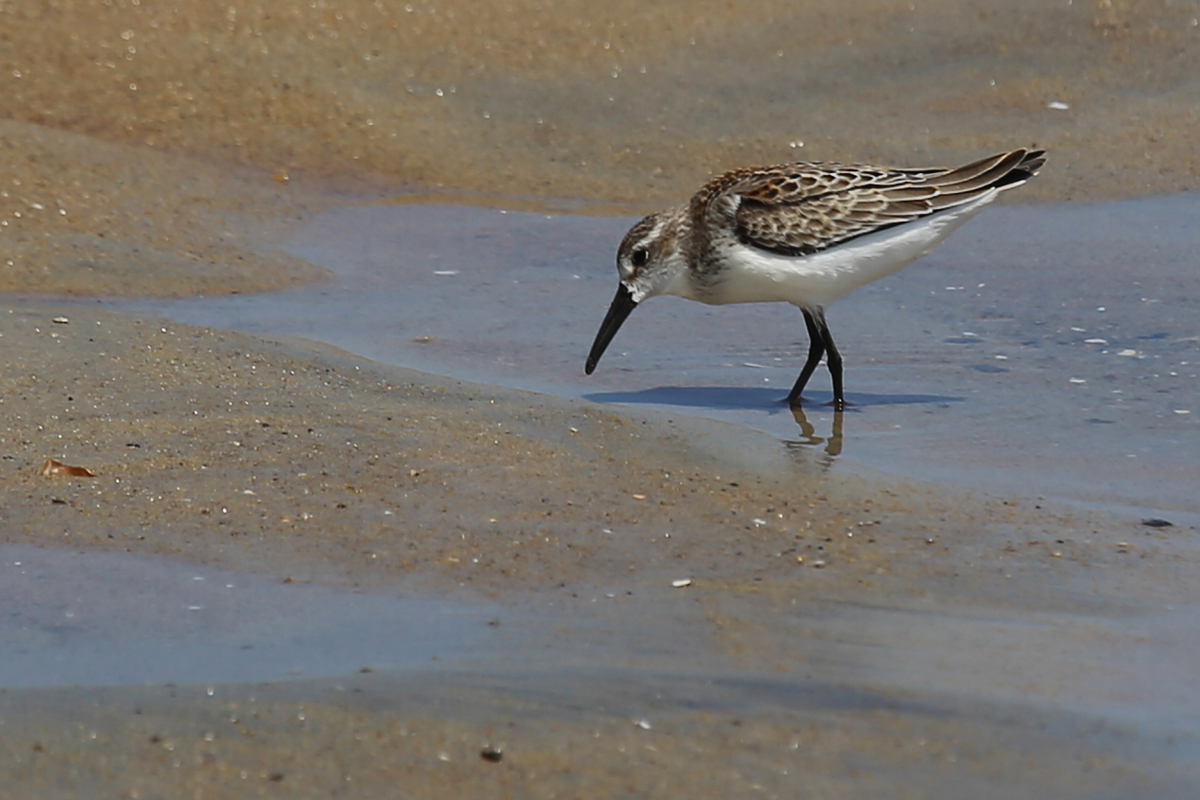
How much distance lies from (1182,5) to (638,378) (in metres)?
6.78

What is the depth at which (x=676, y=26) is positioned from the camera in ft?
40.1

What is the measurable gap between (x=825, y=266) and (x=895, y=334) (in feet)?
2.92

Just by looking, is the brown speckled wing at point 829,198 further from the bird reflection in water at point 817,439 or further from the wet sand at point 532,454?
the wet sand at point 532,454

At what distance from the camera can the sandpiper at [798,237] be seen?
25.2 feet

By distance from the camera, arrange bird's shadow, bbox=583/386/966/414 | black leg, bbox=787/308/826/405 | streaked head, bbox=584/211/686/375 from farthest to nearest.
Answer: streaked head, bbox=584/211/686/375 < black leg, bbox=787/308/826/405 < bird's shadow, bbox=583/386/966/414

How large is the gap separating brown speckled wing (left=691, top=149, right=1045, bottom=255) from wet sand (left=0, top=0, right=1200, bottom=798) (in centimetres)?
126

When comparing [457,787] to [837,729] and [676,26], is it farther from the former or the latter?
[676,26]

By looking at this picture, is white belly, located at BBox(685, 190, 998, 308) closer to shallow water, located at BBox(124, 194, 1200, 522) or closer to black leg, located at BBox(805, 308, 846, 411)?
black leg, located at BBox(805, 308, 846, 411)

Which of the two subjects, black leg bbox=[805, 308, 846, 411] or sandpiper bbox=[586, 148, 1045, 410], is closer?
black leg bbox=[805, 308, 846, 411]

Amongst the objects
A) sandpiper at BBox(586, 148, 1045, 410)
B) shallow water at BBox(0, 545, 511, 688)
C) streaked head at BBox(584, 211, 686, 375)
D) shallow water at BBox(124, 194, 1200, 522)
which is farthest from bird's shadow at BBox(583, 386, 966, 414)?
shallow water at BBox(0, 545, 511, 688)

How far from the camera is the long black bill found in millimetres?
7645

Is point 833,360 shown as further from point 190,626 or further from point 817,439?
point 190,626

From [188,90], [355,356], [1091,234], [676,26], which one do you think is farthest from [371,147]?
[1091,234]

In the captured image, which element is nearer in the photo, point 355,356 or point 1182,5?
point 355,356
